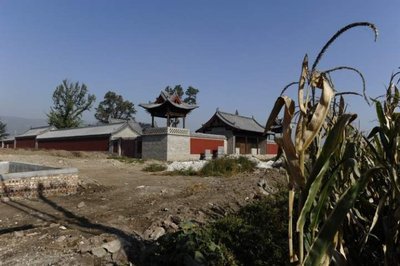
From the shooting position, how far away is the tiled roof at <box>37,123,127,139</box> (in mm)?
28359

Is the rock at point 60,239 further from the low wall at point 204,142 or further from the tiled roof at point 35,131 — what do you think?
the tiled roof at point 35,131

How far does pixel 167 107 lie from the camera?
2467 cm

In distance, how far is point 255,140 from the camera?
32.4 m

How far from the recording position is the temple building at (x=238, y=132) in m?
29.2

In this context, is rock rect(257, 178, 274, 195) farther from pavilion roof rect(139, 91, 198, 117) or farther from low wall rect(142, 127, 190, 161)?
pavilion roof rect(139, 91, 198, 117)

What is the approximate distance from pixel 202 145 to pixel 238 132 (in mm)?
5010

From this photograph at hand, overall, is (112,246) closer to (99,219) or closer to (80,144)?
(99,219)

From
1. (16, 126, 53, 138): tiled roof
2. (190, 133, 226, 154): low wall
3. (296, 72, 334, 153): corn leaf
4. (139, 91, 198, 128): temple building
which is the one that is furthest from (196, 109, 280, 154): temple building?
(296, 72, 334, 153): corn leaf

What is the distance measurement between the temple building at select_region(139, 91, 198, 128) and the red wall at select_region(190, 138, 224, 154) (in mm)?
1960

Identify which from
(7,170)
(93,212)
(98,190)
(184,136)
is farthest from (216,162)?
(184,136)

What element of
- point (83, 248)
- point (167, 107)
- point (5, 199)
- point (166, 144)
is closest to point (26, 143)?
point (167, 107)

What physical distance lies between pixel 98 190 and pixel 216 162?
6.18 meters

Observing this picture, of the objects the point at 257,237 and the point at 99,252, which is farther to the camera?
the point at 257,237

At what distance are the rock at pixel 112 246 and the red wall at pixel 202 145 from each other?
21.1 m
